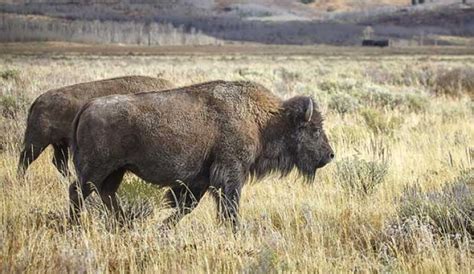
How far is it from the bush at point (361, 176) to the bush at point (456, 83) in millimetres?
13822

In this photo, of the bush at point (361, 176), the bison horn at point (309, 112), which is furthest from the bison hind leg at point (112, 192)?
the bush at point (361, 176)

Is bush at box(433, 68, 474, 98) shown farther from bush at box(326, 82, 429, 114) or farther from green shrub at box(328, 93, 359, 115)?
green shrub at box(328, 93, 359, 115)

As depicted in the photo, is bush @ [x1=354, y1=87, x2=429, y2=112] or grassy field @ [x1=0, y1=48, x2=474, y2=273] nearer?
grassy field @ [x1=0, y1=48, x2=474, y2=273]

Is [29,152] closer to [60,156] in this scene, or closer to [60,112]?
[60,156]

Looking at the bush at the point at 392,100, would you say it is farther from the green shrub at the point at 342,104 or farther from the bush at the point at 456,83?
the bush at the point at 456,83

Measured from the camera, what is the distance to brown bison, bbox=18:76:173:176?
9.24 meters

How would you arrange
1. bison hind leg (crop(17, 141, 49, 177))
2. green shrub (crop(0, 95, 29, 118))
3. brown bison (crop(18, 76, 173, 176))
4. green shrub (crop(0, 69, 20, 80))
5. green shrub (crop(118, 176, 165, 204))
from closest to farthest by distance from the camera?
green shrub (crop(118, 176, 165, 204)) → bison hind leg (crop(17, 141, 49, 177)) → brown bison (crop(18, 76, 173, 176)) → green shrub (crop(0, 95, 29, 118)) → green shrub (crop(0, 69, 20, 80))

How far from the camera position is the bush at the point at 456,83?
22.3 metres

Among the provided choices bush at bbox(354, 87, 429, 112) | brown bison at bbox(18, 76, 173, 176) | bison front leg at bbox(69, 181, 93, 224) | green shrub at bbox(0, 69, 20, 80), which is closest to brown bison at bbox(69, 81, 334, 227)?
bison front leg at bbox(69, 181, 93, 224)

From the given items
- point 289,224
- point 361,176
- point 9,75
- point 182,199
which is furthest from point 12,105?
point 289,224

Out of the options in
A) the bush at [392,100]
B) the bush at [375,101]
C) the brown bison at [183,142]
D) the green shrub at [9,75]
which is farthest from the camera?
the green shrub at [9,75]

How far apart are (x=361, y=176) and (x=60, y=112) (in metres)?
3.99

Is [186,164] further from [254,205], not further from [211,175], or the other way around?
[254,205]

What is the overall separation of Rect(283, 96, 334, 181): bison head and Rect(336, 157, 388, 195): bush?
77 cm
